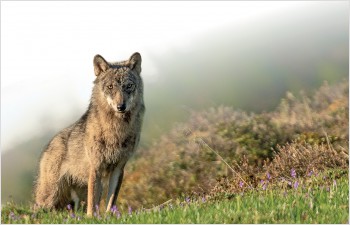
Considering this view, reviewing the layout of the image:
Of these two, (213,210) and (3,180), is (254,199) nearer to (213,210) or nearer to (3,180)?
(213,210)

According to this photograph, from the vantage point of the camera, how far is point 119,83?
1081 cm

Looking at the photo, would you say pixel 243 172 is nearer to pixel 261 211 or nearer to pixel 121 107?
pixel 121 107

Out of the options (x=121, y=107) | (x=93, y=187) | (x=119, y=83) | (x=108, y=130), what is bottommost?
(x=93, y=187)

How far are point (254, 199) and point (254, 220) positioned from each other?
1.37m

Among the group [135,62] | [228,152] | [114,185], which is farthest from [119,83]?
[228,152]

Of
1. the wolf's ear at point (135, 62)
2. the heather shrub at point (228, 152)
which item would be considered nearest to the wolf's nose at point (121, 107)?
the wolf's ear at point (135, 62)

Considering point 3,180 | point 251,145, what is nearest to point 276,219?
point 251,145

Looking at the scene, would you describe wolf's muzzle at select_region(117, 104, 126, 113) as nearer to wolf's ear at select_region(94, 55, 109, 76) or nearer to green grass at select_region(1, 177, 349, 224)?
wolf's ear at select_region(94, 55, 109, 76)

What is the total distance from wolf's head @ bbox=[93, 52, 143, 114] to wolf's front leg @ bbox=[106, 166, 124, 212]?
101 centimetres

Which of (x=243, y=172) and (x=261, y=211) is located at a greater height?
(x=261, y=211)

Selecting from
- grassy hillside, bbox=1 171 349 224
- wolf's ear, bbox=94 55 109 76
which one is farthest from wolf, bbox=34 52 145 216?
grassy hillside, bbox=1 171 349 224

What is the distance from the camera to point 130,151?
11117mm

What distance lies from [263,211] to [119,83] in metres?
3.67

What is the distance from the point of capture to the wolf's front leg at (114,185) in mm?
11045
